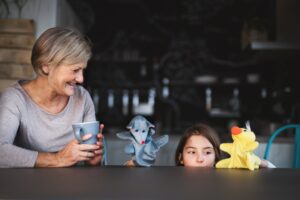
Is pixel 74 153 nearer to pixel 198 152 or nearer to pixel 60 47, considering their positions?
pixel 60 47

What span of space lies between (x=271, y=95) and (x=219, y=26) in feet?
3.71

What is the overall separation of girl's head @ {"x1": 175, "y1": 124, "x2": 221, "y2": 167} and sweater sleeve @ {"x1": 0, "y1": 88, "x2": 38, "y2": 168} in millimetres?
573

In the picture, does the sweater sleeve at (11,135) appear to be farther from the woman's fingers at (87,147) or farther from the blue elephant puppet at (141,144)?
the blue elephant puppet at (141,144)

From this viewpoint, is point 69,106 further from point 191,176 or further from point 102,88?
point 102,88

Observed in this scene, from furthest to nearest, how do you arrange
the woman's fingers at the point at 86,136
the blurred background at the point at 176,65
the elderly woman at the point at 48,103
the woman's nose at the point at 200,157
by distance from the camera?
the blurred background at the point at 176,65, the woman's nose at the point at 200,157, the elderly woman at the point at 48,103, the woman's fingers at the point at 86,136

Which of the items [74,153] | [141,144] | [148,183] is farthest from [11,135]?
[148,183]

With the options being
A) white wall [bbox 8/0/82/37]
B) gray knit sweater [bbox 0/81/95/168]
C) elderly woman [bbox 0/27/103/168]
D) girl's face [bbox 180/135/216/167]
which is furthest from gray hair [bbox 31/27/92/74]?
white wall [bbox 8/0/82/37]

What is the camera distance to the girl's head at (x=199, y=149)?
4.75 feet

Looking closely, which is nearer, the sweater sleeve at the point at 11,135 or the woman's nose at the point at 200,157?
the sweater sleeve at the point at 11,135

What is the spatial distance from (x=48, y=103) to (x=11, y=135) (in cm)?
21

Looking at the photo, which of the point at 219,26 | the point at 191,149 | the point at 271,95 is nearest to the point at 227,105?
the point at 271,95

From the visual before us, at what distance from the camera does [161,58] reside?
5.43 meters

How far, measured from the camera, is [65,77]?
4.31ft

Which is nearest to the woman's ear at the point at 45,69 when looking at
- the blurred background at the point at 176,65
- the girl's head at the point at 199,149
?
the girl's head at the point at 199,149
